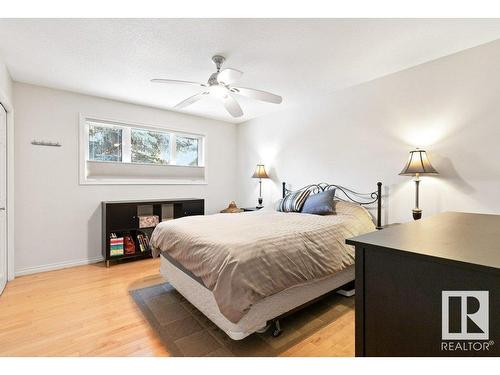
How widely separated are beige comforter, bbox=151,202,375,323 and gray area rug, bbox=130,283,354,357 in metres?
0.36

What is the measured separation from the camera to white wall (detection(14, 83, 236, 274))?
3045 mm

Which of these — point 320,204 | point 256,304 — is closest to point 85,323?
point 256,304

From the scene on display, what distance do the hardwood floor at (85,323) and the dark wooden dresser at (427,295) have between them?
955mm

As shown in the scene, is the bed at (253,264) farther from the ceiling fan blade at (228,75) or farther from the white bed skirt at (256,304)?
the ceiling fan blade at (228,75)

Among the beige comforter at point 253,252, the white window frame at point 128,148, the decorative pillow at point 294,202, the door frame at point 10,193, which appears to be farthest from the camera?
the white window frame at point 128,148

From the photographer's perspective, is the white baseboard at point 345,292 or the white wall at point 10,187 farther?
the white wall at point 10,187

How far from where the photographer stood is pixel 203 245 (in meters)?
1.87

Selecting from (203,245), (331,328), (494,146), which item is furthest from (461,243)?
(494,146)

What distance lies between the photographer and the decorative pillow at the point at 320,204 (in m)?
2.99

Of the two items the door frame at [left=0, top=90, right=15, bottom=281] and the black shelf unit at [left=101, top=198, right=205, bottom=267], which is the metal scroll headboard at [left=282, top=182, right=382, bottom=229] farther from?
the door frame at [left=0, top=90, right=15, bottom=281]

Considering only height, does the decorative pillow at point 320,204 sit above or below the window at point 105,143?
below

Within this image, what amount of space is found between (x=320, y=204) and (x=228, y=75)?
1807 mm

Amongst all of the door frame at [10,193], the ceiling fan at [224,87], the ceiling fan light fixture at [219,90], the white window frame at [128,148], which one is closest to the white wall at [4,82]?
the door frame at [10,193]
